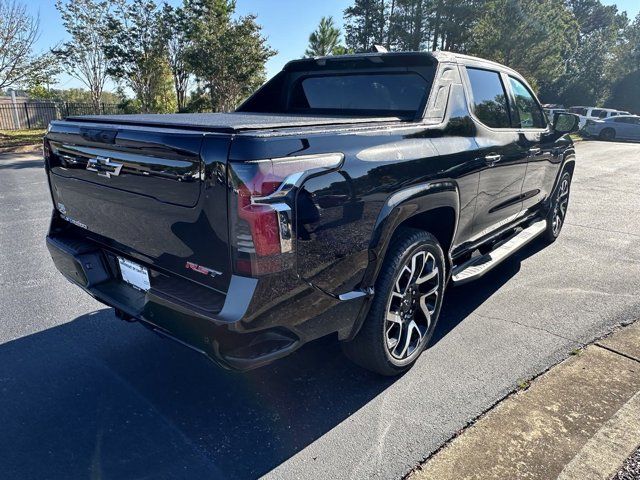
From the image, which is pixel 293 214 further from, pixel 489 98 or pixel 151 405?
pixel 489 98

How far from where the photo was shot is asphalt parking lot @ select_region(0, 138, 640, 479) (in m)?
2.26

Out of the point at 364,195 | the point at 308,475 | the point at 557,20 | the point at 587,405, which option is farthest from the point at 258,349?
the point at 557,20

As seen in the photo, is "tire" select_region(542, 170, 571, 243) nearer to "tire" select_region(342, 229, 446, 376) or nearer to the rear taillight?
"tire" select_region(342, 229, 446, 376)

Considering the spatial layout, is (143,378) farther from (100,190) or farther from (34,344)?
(100,190)

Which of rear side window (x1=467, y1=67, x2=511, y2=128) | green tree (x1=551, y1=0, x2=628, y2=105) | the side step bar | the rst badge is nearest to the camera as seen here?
the rst badge

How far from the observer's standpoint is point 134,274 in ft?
8.29

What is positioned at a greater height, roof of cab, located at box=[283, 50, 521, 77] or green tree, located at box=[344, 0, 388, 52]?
green tree, located at box=[344, 0, 388, 52]

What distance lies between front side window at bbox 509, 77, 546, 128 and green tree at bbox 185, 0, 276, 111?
567 inches

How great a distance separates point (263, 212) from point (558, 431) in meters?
1.96

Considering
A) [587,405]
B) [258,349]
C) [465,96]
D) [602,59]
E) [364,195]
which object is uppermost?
[602,59]

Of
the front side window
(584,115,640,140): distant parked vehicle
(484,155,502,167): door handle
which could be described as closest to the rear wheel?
(584,115,640,140): distant parked vehicle

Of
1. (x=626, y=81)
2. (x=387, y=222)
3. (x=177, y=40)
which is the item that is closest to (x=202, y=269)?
(x=387, y=222)

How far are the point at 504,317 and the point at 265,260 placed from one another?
2.58 m

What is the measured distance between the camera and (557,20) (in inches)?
1024
